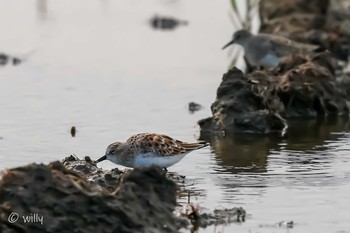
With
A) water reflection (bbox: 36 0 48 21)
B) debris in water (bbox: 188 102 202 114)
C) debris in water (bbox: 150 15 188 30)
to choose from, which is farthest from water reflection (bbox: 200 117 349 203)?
water reflection (bbox: 36 0 48 21)

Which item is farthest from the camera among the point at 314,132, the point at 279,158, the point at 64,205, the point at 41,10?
the point at 41,10

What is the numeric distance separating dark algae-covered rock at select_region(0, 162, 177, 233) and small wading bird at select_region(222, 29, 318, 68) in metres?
9.10

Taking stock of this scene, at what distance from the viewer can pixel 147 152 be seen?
35.6 feet

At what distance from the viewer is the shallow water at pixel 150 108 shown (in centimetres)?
1031

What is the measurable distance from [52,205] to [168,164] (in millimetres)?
2888

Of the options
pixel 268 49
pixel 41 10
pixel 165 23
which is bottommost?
pixel 268 49

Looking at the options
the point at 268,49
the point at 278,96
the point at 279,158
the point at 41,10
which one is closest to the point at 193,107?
the point at 278,96

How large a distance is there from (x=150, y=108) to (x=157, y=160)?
420cm

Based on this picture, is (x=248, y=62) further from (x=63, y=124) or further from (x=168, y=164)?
(x=168, y=164)

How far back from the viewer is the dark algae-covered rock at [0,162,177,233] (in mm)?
8000

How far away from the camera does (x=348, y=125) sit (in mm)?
14312

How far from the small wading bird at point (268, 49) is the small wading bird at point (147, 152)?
651 centimetres

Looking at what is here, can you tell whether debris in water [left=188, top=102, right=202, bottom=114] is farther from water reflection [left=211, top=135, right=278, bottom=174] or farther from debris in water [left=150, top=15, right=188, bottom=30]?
debris in water [left=150, top=15, right=188, bottom=30]

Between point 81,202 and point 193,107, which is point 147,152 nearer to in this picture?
point 81,202
